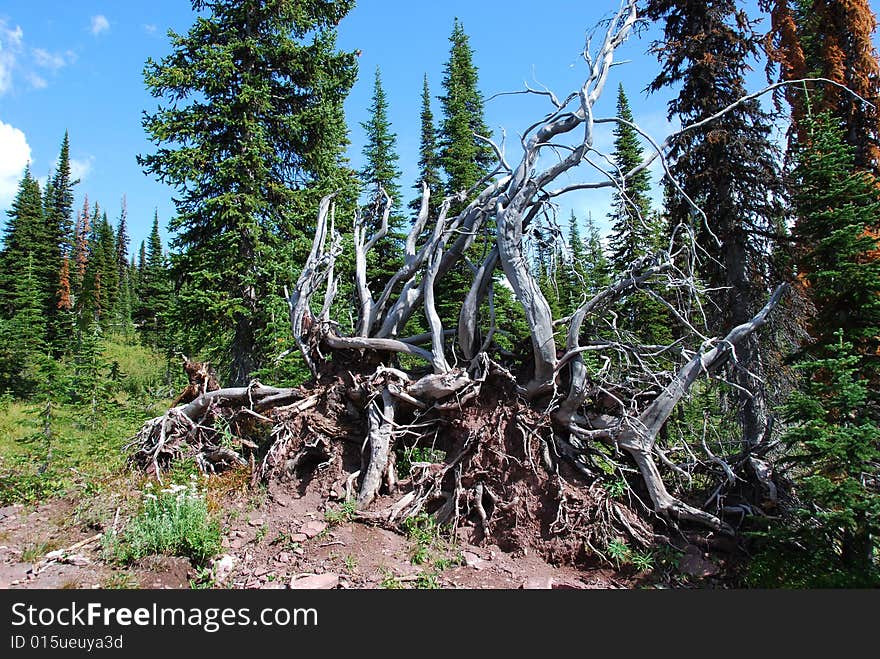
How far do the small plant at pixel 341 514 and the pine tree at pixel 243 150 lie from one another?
6267 millimetres

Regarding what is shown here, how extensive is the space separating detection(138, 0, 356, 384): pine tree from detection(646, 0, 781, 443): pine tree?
8817 mm

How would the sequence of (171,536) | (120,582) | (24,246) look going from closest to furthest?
1. (120,582)
2. (171,536)
3. (24,246)

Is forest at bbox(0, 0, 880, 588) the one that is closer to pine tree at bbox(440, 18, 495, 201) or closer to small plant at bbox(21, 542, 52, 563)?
small plant at bbox(21, 542, 52, 563)

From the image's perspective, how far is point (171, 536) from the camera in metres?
5.70

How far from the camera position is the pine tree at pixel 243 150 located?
12500 millimetres

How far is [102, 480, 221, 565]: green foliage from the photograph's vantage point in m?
5.65

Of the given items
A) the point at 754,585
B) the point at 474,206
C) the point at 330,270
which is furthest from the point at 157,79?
the point at 754,585

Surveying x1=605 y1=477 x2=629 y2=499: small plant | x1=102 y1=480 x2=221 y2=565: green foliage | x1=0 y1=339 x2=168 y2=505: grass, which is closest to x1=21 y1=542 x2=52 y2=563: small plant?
x1=102 y1=480 x2=221 y2=565: green foliage

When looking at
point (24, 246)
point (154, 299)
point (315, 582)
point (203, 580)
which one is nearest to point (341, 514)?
point (315, 582)

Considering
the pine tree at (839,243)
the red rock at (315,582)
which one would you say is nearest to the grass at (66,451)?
the red rock at (315,582)

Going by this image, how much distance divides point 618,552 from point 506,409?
221cm

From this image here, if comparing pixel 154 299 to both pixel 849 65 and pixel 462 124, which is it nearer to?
pixel 462 124

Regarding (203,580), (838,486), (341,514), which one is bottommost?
(203,580)

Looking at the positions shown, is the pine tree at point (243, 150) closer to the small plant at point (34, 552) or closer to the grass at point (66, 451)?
the grass at point (66, 451)
